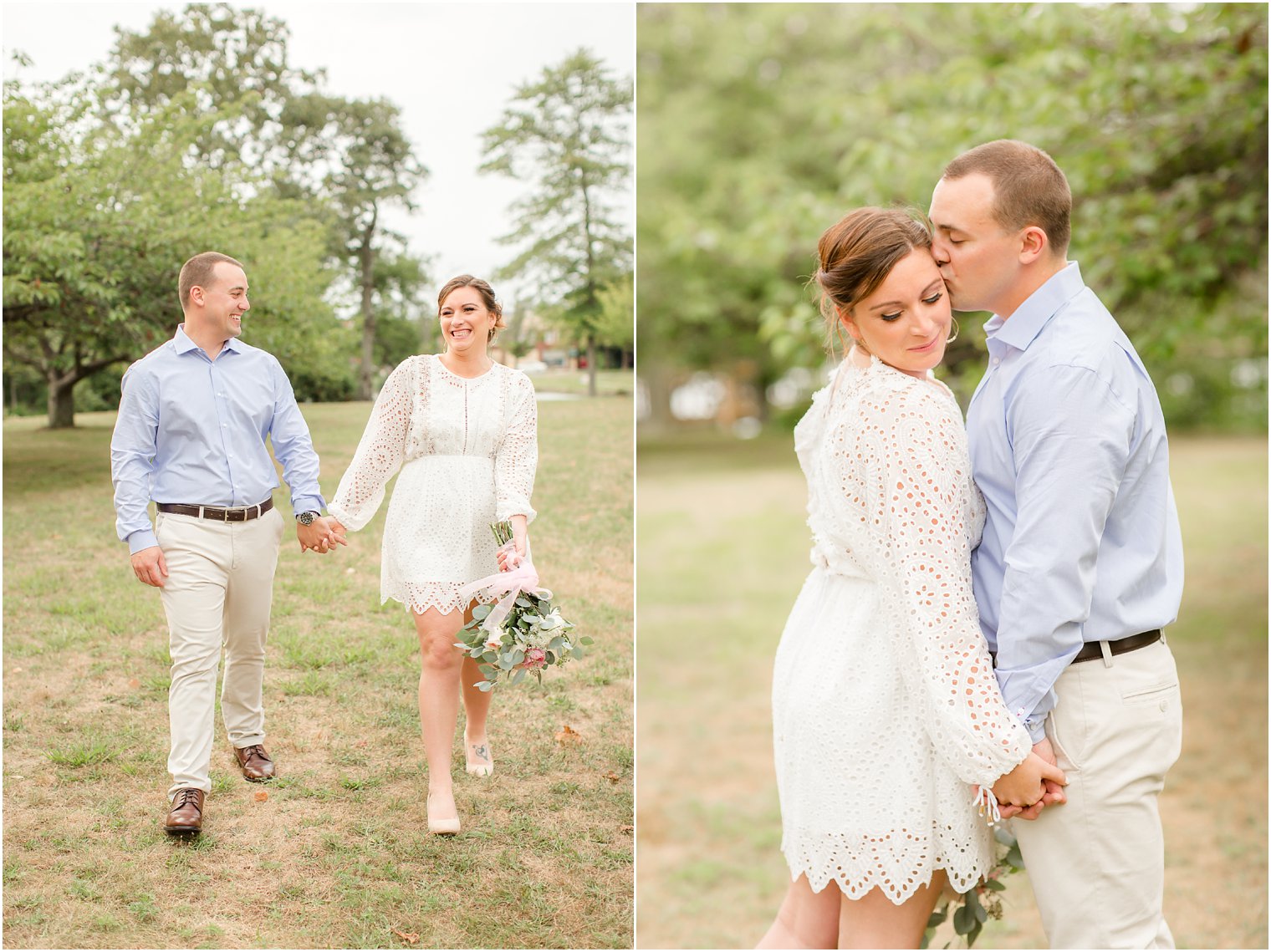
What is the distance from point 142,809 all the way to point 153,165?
1850 millimetres

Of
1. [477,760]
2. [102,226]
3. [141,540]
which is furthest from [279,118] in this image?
[477,760]

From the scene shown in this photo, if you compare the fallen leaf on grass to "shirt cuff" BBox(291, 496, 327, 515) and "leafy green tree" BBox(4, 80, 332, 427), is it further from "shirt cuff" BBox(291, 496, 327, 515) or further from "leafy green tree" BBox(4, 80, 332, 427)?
"leafy green tree" BBox(4, 80, 332, 427)

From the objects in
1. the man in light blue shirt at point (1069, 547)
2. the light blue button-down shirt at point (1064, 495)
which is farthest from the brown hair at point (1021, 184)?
the light blue button-down shirt at point (1064, 495)

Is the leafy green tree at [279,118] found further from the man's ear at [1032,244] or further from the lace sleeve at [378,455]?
the man's ear at [1032,244]

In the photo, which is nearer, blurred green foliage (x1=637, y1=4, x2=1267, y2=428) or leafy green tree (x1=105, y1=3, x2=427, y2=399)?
leafy green tree (x1=105, y1=3, x2=427, y2=399)

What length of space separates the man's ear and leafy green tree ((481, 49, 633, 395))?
1506 mm

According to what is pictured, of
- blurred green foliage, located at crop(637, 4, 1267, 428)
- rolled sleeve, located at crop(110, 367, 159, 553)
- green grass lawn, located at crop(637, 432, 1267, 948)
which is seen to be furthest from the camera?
blurred green foliage, located at crop(637, 4, 1267, 428)

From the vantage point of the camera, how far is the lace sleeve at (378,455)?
3.02 m

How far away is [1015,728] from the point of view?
2.19 m

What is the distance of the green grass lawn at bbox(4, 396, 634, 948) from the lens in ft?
9.95

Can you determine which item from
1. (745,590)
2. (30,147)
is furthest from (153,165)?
(745,590)

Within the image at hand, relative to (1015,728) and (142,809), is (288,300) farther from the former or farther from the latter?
(1015,728)

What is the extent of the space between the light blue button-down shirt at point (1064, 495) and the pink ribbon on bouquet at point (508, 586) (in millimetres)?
1152

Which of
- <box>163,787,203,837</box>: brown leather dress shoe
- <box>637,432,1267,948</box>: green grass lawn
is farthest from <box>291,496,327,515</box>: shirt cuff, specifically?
<box>637,432,1267,948</box>: green grass lawn
